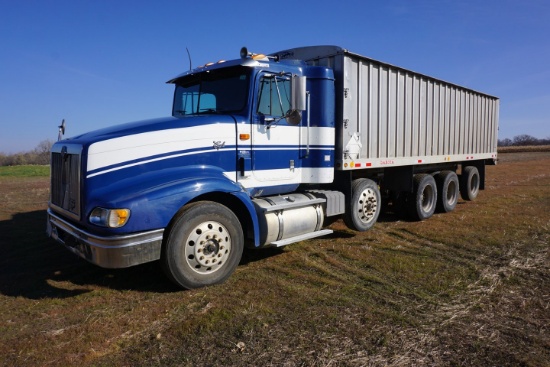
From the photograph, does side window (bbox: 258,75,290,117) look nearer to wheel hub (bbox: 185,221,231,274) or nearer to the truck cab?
the truck cab

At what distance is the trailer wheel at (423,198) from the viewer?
336 inches

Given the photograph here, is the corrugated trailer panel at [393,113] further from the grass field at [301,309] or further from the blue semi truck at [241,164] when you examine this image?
the grass field at [301,309]

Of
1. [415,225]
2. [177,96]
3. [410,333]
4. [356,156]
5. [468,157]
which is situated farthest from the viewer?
[468,157]

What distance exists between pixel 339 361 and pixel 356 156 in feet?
14.3

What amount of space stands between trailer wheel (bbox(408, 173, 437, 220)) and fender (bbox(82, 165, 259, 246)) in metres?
5.45

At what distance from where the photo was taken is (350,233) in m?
7.37

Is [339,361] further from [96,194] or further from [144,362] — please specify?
[96,194]

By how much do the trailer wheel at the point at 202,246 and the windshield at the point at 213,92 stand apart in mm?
1615

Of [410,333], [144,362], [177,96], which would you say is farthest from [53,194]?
[410,333]

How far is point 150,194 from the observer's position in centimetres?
403

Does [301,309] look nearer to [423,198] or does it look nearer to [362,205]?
[362,205]

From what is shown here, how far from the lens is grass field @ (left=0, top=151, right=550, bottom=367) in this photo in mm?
3076

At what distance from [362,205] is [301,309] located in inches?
139

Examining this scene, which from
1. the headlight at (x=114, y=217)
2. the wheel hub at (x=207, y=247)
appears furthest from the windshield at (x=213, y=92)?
the headlight at (x=114, y=217)
